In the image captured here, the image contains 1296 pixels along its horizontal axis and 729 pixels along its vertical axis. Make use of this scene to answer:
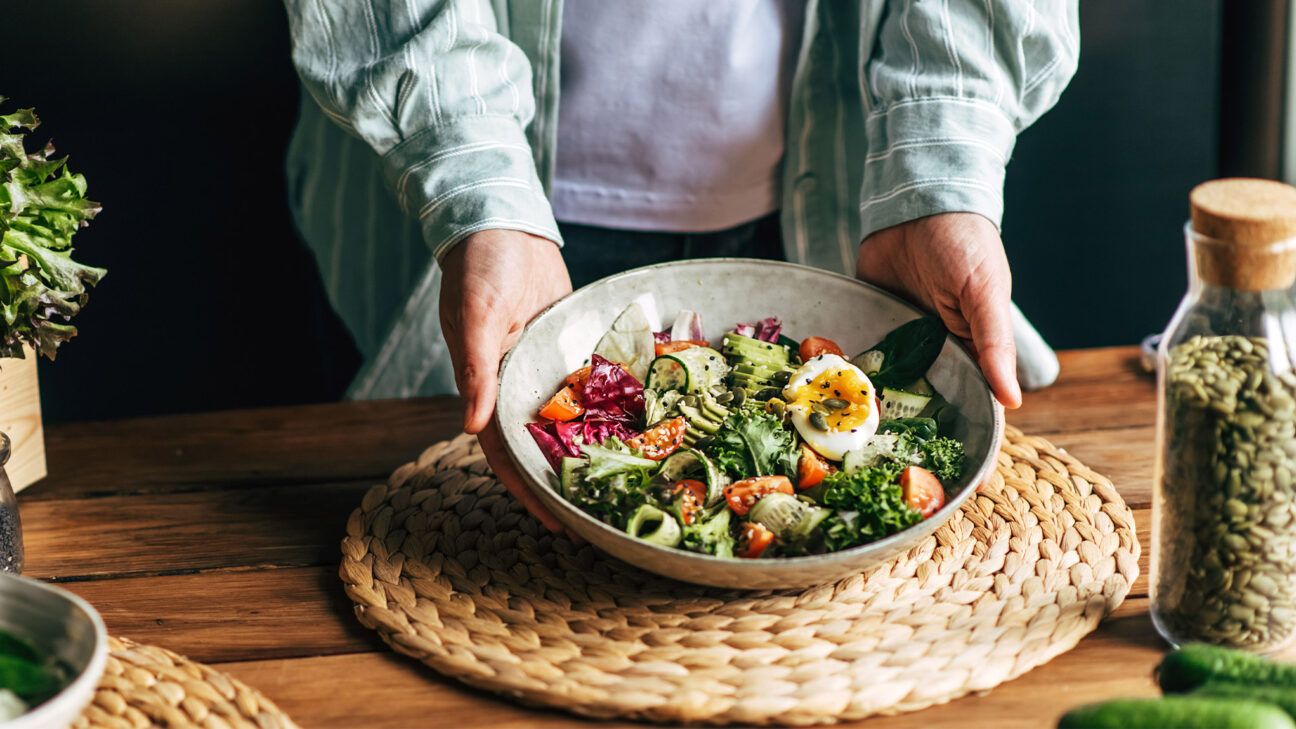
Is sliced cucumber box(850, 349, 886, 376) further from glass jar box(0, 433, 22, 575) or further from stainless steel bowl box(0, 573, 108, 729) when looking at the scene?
glass jar box(0, 433, 22, 575)

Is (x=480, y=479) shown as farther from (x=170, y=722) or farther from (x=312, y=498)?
(x=170, y=722)

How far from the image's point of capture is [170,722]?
1163 millimetres

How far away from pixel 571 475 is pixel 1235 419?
0.68 metres

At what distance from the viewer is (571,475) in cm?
135

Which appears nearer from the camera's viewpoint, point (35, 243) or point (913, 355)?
point (35, 243)

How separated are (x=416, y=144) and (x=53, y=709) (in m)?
0.95

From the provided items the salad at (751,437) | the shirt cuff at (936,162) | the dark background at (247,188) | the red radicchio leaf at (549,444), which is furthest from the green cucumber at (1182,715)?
the dark background at (247,188)

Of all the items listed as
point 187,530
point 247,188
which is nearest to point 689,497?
point 187,530

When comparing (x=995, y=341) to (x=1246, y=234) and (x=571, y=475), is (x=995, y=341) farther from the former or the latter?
(x=571, y=475)

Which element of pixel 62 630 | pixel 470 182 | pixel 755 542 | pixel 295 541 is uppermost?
pixel 470 182

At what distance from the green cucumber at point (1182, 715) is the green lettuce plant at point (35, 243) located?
46.3 inches

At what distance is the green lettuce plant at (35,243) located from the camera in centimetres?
139

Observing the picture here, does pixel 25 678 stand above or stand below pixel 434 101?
below

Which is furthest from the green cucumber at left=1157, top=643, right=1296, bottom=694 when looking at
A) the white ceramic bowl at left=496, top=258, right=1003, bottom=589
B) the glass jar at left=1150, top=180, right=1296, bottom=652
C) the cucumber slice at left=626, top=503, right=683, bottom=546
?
the cucumber slice at left=626, top=503, right=683, bottom=546
